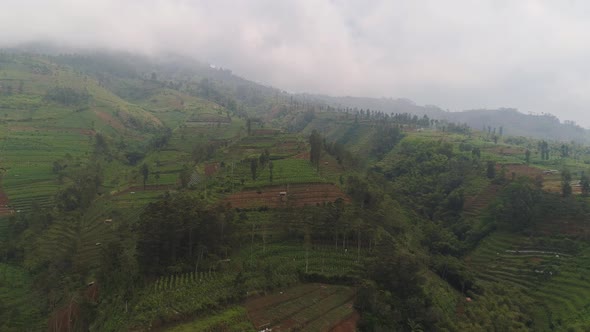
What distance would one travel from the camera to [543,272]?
41625 millimetres

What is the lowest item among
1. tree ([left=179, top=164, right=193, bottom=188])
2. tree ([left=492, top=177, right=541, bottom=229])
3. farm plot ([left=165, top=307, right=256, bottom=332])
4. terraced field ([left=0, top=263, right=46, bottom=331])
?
terraced field ([left=0, top=263, right=46, bottom=331])

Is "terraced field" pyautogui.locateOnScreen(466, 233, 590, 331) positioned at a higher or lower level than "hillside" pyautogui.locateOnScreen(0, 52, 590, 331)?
lower

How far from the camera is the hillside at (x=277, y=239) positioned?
28.4 meters

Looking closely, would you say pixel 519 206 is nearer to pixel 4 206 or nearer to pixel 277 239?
pixel 277 239

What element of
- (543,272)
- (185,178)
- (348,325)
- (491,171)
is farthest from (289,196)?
(491,171)

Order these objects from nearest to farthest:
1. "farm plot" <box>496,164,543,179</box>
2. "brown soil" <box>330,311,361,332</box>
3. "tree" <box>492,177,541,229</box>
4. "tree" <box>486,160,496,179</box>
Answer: "brown soil" <box>330,311,361,332</box> < "tree" <box>492,177,541,229</box> < "tree" <box>486,160,496,179</box> < "farm plot" <box>496,164,543,179</box>

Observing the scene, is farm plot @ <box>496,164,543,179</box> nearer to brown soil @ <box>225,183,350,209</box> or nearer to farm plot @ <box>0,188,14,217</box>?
brown soil @ <box>225,183,350,209</box>

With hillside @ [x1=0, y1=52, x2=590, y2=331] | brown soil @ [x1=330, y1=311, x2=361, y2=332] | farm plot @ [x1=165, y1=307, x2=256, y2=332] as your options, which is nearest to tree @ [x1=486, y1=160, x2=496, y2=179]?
hillside @ [x1=0, y1=52, x2=590, y2=331]

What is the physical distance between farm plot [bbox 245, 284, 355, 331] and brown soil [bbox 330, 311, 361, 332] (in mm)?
195

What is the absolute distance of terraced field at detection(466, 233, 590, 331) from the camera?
36.2m

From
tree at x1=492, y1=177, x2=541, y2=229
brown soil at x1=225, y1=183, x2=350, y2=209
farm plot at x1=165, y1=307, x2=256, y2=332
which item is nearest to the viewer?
farm plot at x1=165, y1=307, x2=256, y2=332

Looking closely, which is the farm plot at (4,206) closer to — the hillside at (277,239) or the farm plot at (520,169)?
the hillside at (277,239)

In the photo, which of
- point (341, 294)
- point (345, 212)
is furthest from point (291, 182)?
point (341, 294)

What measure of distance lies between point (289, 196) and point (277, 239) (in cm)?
1097
